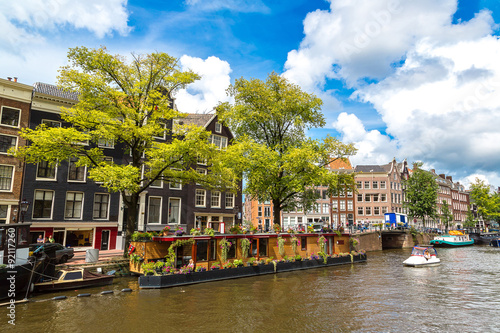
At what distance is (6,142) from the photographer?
93.0 ft

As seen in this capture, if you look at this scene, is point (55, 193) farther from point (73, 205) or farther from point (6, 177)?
point (6, 177)

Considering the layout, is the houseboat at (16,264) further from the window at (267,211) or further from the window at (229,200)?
the window at (267,211)

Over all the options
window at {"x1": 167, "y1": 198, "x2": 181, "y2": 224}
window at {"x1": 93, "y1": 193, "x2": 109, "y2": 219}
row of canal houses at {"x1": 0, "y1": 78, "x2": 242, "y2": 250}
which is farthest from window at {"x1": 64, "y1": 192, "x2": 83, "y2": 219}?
window at {"x1": 167, "y1": 198, "x2": 181, "y2": 224}

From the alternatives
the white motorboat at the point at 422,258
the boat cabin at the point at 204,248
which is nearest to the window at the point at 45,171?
the boat cabin at the point at 204,248

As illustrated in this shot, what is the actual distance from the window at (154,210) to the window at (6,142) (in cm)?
1296

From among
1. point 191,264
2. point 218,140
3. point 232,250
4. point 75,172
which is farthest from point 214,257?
point 218,140

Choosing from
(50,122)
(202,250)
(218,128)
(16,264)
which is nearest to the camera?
(16,264)

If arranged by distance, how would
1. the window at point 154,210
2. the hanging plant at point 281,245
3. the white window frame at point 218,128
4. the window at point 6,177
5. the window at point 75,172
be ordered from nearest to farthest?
1. the hanging plant at point 281,245
2. the window at point 6,177
3. the window at point 75,172
4. the window at point 154,210
5. the white window frame at point 218,128

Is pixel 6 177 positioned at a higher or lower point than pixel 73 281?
higher

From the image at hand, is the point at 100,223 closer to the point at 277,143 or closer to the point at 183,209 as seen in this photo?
the point at 183,209

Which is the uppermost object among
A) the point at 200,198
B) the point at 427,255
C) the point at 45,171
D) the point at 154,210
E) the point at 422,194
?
the point at 422,194

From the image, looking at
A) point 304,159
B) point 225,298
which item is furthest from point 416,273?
point 225,298

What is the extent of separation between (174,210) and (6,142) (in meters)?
16.5

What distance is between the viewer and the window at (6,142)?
28141mm
